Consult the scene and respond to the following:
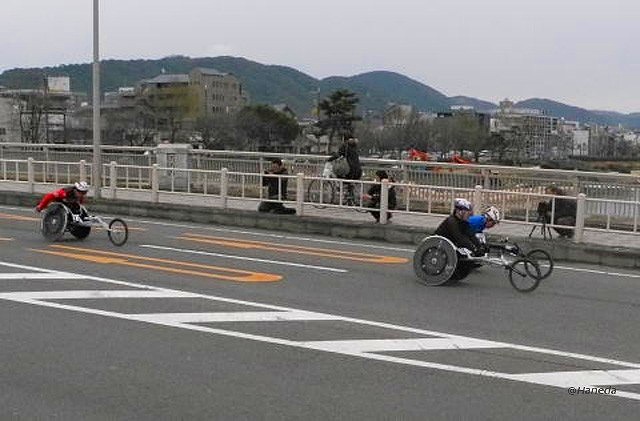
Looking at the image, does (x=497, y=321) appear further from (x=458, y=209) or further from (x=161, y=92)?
(x=161, y=92)

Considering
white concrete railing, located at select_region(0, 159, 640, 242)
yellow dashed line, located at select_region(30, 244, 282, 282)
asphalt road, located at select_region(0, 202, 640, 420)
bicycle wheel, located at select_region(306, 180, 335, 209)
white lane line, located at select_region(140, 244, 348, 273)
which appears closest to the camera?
asphalt road, located at select_region(0, 202, 640, 420)

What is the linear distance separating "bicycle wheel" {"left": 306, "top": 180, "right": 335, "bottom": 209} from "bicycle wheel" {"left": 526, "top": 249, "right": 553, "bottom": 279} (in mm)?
6672

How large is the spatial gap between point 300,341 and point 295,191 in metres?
10.5

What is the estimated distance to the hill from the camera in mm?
125562

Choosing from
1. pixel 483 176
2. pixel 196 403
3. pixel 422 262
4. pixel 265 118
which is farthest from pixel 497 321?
pixel 265 118

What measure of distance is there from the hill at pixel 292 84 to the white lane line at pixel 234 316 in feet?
324

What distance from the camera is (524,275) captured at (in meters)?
9.62

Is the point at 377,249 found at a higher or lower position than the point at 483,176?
lower

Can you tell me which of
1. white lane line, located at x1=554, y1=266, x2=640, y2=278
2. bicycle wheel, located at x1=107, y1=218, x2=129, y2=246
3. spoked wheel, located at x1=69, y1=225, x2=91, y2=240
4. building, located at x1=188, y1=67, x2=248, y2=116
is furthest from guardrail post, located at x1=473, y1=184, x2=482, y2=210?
building, located at x1=188, y1=67, x2=248, y2=116

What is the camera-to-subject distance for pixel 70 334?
680 centimetres

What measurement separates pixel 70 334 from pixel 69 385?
156 centimetres

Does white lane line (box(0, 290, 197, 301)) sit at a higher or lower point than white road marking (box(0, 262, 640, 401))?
lower

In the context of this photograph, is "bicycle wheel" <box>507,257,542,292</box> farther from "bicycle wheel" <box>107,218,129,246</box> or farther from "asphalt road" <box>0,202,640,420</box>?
"bicycle wheel" <box>107,218,129,246</box>

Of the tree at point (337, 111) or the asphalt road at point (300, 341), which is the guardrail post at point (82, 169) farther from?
the tree at point (337, 111)
